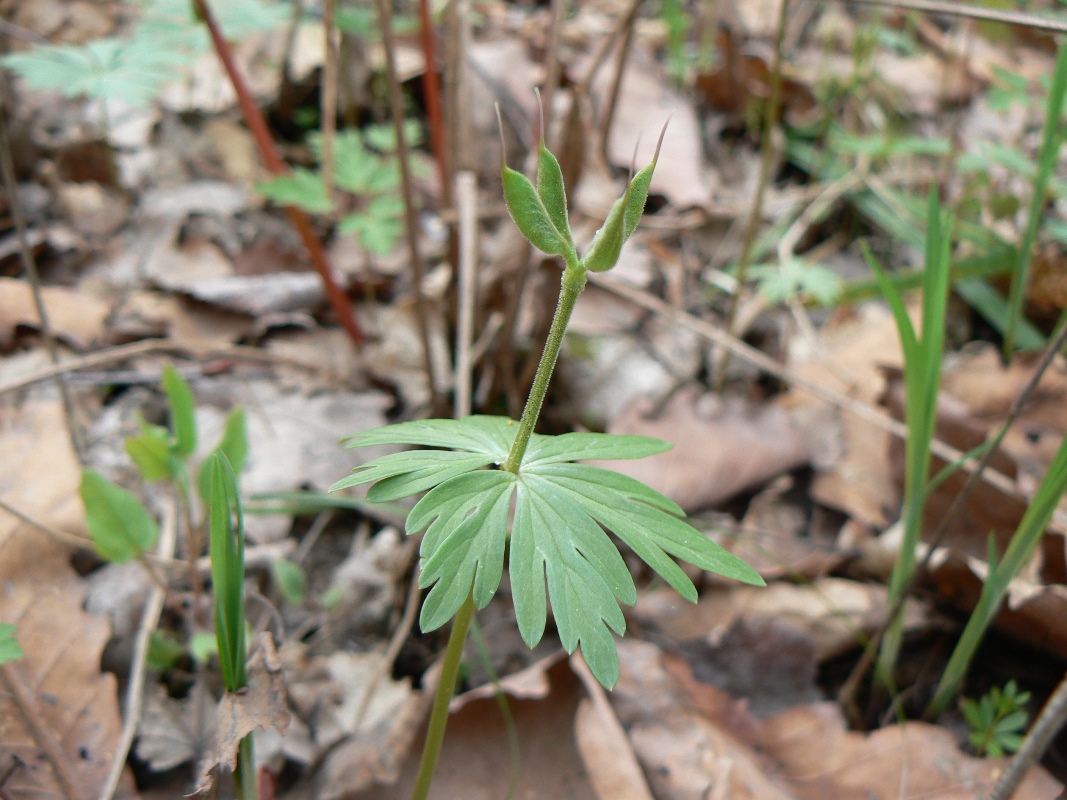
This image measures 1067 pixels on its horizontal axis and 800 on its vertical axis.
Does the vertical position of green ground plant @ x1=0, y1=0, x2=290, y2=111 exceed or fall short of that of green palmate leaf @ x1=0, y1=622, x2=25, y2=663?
it exceeds it

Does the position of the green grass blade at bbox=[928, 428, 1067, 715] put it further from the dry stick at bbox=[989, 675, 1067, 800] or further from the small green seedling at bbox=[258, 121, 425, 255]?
the small green seedling at bbox=[258, 121, 425, 255]

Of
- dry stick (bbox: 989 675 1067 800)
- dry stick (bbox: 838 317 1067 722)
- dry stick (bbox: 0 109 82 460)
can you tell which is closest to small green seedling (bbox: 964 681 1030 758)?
dry stick (bbox: 838 317 1067 722)

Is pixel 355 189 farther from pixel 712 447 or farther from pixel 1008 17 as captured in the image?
pixel 1008 17

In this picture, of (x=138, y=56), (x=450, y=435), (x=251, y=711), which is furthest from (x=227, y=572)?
(x=138, y=56)

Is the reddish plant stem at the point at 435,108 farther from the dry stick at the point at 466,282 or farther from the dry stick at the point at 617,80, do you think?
the dry stick at the point at 617,80

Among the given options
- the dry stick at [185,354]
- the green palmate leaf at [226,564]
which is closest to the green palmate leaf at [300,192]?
the dry stick at [185,354]

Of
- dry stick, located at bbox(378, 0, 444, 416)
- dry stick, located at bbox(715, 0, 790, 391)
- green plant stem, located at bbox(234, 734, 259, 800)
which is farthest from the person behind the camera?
dry stick, located at bbox(715, 0, 790, 391)
